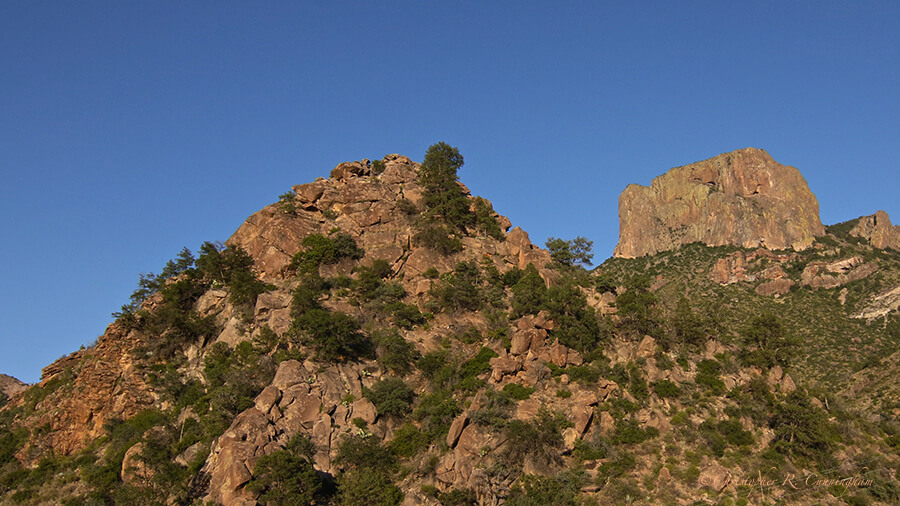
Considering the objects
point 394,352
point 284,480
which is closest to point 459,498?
point 284,480

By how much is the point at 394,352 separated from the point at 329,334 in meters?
4.64

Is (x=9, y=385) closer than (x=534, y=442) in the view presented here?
No

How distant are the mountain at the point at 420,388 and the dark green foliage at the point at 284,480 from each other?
114 millimetres

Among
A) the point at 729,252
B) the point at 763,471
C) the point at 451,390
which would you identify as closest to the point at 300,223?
the point at 451,390

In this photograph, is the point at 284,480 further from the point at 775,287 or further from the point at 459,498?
the point at 775,287

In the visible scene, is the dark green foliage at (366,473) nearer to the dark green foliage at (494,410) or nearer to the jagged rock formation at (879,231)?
the dark green foliage at (494,410)

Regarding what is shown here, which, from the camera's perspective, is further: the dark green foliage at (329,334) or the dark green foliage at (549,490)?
the dark green foliage at (329,334)

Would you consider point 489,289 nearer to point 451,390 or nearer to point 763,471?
point 451,390

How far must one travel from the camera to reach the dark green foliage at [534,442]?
37375mm

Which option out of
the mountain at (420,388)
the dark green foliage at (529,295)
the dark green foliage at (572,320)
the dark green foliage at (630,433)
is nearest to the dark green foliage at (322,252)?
the mountain at (420,388)

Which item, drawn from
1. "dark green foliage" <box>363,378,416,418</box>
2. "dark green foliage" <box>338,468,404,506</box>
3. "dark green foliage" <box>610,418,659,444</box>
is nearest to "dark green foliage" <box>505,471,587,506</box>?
"dark green foliage" <box>610,418,659,444</box>

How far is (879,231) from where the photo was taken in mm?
133125

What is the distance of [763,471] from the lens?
37.5 meters

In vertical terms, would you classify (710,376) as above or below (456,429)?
above
